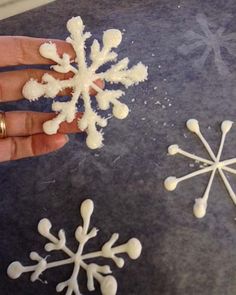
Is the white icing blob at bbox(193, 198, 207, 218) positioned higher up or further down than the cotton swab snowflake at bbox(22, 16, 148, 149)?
further down

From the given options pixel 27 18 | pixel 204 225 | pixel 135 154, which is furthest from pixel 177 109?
pixel 27 18

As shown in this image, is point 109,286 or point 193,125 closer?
point 109,286

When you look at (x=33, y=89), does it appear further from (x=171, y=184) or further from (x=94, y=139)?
(x=171, y=184)

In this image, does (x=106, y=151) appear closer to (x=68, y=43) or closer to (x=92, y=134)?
(x=92, y=134)

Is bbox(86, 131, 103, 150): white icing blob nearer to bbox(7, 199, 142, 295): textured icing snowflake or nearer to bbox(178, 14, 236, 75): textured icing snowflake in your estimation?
bbox(7, 199, 142, 295): textured icing snowflake

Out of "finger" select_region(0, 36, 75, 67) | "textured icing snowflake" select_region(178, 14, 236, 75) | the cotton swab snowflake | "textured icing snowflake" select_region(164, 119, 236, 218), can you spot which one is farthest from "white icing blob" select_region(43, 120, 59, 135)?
"textured icing snowflake" select_region(178, 14, 236, 75)

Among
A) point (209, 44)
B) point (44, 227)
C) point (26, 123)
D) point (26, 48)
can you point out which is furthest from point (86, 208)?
point (209, 44)

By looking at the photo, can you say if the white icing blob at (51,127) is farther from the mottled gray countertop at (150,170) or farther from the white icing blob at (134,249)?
the white icing blob at (134,249)
